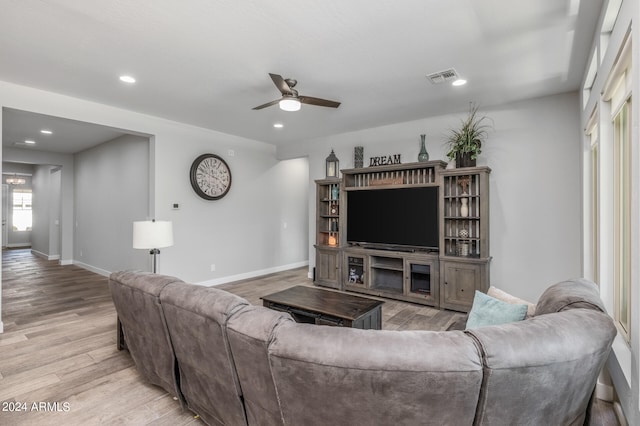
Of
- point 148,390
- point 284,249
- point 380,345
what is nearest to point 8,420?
point 148,390

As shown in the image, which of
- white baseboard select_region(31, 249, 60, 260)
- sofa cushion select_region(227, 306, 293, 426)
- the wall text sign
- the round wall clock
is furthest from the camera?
white baseboard select_region(31, 249, 60, 260)

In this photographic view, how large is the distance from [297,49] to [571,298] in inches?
102

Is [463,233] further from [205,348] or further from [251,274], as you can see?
[251,274]

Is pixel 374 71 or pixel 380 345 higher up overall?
pixel 374 71

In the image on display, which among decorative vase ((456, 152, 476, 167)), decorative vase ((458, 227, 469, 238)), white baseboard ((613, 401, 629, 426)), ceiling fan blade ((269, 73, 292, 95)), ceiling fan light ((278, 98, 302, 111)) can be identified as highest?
ceiling fan blade ((269, 73, 292, 95))

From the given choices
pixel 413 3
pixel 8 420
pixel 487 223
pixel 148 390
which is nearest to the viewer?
pixel 8 420

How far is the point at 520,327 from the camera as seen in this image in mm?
1149

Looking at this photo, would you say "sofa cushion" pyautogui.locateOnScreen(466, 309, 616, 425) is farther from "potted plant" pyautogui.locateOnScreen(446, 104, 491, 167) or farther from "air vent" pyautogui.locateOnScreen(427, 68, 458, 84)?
"potted plant" pyautogui.locateOnScreen(446, 104, 491, 167)

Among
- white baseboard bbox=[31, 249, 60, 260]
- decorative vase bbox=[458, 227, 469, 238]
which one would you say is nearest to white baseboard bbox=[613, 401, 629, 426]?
decorative vase bbox=[458, 227, 469, 238]

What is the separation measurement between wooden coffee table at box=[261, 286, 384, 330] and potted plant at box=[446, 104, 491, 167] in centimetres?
236

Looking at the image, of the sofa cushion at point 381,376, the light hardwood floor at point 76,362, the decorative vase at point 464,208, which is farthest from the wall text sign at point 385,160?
the sofa cushion at point 381,376

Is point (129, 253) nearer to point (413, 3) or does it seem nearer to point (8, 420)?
point (8, 420)

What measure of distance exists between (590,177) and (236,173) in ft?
16.7

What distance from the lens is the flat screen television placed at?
4391 millimetres
